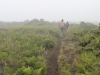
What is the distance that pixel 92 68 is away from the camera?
895 centimetres

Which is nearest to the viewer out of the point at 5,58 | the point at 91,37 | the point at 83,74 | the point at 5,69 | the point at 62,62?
the point at 83,74

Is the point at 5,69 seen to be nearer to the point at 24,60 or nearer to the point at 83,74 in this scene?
the point at 24,60

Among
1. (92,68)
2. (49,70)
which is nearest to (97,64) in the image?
(92,68)

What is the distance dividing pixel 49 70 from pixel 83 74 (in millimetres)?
2524

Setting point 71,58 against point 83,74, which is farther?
point 71,58

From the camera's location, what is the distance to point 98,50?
443 inches

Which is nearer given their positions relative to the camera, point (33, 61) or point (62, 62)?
point (33, 61)

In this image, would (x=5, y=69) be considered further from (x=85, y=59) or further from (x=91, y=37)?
(x=91, y=37)

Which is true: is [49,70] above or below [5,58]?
below

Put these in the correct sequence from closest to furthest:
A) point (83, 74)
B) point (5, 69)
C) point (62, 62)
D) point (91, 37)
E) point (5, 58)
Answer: point (83, 74) → point (5, 69) → point (5, 58) → point (62, 62) → point (91, 37)

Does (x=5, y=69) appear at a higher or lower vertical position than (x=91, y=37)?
lower

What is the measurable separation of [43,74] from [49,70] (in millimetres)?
1127

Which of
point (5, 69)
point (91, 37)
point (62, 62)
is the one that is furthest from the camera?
point (91, 37)

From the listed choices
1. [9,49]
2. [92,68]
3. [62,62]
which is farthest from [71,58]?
[9,49]
